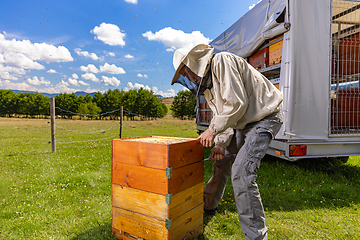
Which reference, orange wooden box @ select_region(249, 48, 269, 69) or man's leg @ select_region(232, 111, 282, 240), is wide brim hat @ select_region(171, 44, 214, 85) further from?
orange wooden box @ select_region(249, 48, 269, 69)

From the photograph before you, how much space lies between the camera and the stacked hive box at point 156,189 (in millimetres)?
2188

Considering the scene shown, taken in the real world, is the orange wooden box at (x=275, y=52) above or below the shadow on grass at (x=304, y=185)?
above

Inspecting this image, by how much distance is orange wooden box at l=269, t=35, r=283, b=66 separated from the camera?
162 inches

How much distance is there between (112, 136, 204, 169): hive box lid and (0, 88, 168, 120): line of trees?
5104cm

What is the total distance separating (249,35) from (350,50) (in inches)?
84.7

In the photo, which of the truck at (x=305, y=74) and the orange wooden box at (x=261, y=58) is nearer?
the truck at (x=305, y=74)

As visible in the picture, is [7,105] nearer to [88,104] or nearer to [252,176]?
[88,104]

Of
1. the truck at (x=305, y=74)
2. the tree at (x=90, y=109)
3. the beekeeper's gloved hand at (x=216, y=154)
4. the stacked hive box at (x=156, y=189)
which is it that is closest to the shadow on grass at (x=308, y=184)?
the truck at (x=305, y=74)

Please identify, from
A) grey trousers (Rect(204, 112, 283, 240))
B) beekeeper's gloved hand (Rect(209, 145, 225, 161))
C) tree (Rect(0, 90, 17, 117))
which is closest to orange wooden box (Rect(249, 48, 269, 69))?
grey trousers (Rect(204, 112, 283, 240))

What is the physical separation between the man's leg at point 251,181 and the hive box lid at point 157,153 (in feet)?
1.74

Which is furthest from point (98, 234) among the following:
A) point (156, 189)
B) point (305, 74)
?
point (305, 74)

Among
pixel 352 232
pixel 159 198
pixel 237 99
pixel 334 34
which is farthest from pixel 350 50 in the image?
pixel 159 198

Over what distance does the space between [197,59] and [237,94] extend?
605 millimetres

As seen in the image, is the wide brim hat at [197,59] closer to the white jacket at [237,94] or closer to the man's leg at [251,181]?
the white jacket at [237,94]
